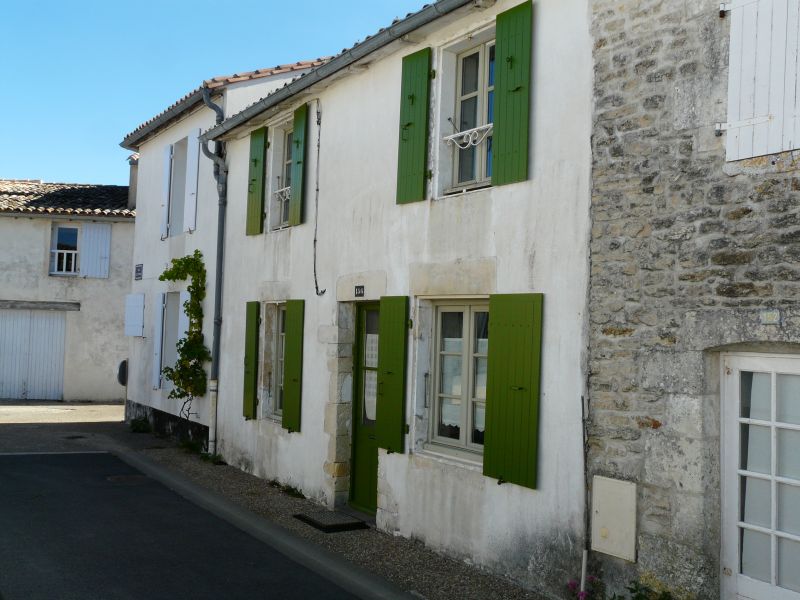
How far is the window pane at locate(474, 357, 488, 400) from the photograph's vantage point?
6676mm

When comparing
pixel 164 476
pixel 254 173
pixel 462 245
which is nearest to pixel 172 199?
pixel 254 173

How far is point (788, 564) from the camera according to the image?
173 inches

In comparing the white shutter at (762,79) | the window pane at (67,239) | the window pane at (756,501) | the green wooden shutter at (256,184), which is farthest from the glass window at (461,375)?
the window pane at (67,239)

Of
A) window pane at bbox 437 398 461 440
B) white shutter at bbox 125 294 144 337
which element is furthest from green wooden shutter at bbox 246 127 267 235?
white shutter at bbox 125 294 144 337

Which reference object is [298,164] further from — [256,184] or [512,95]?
[512,95]

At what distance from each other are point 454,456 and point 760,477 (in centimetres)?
276

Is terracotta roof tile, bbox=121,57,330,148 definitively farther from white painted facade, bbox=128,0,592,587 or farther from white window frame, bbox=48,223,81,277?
white window frame, bbox=48,223,81,277

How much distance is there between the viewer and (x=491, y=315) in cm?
629

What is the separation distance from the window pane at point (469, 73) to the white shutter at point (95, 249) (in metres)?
15.3

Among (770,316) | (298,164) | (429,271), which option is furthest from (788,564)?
(298,164)

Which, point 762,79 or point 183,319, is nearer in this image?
point 762,79

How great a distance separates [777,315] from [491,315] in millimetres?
2342

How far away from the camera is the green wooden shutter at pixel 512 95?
6078 millimetres

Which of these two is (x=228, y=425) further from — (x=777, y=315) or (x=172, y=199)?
(x=777, y=315)
